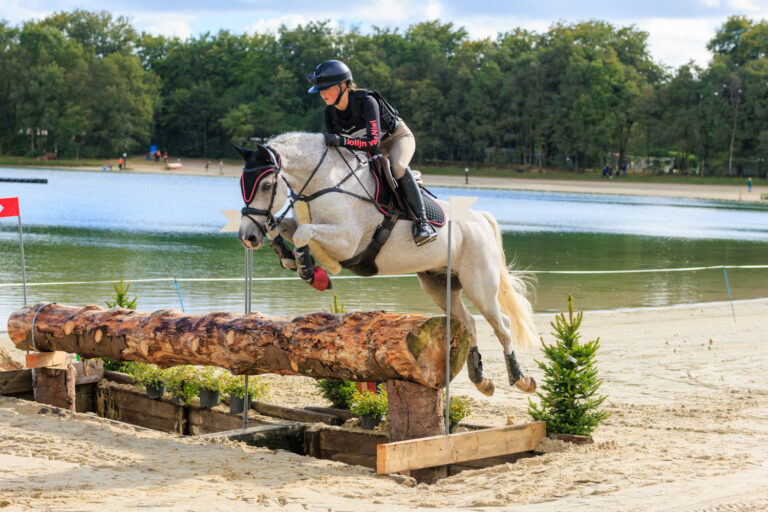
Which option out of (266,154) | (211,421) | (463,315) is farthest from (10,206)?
(463,315)

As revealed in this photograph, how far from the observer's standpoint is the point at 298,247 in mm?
Result: 5707

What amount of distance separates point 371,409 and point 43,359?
9.55 feet

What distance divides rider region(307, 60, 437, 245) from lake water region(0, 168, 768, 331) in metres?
7.49

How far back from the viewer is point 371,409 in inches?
254

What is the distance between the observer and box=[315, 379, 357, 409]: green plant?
7.05 meters

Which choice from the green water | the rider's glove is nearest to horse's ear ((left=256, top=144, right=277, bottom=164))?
the rider's glove

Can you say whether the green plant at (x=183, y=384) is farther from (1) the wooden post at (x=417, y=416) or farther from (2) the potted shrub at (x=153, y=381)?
(1) the wooden post at (x=417, y=416)

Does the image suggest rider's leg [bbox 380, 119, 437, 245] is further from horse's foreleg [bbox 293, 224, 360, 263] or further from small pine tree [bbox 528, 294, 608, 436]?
small pine tree [bbox 528, 294, 608, 436]

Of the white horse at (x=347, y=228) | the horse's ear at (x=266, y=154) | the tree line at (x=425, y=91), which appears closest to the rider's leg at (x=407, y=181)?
the white horse at (x=347, y=228)

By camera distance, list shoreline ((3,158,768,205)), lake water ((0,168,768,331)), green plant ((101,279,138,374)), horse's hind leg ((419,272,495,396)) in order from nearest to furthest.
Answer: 1. horse's hind leg ((419,272,495,396))
2. green plant ((101,279,138,374))
3. lake water ((0,168,768,331))
4. shoreline ((3,158,768,205))

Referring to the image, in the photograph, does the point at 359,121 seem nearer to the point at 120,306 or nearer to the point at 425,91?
the point at 120,306

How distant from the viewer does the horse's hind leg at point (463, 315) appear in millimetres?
6555

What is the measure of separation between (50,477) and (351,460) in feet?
6.99

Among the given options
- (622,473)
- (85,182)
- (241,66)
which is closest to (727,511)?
(622,473)
